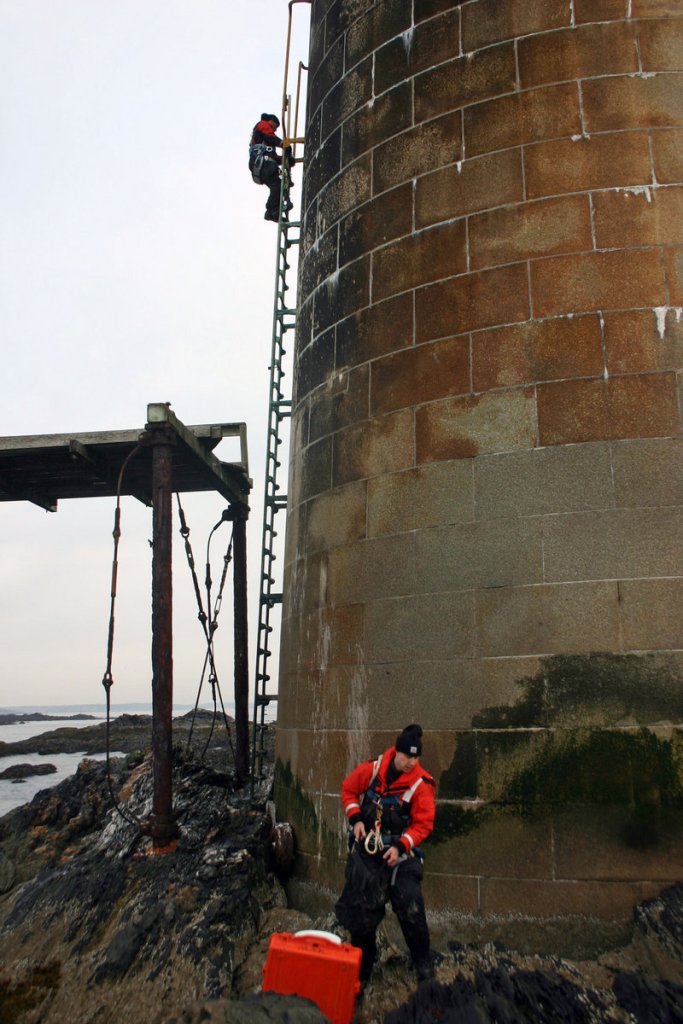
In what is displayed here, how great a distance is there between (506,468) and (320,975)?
12.8 feet

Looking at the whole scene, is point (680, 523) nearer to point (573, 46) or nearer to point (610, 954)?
point (610, 954)

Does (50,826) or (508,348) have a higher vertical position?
(508,348)

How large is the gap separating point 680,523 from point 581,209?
2807 millimetres

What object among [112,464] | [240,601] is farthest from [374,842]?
[112,464]

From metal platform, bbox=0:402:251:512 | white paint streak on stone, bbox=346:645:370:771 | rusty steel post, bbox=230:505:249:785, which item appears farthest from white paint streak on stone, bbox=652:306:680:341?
rusty steel post, bbox=230:505:249:785

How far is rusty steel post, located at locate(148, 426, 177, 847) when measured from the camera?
8.14 metres

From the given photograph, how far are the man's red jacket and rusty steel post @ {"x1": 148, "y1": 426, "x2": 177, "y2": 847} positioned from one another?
261 cm

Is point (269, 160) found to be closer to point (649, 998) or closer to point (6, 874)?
point (6, 874)

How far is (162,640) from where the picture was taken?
28.1 feet

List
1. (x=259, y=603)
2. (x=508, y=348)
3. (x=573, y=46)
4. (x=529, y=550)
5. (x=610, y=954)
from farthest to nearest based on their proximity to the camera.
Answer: (x=259, y=603) → (x=573, y=46) → (x=508, y=348) → (x=529, y=550) → (x=610, y=954)

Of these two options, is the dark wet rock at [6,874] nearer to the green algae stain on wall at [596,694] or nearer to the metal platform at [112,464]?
the metal platform at [112,464]

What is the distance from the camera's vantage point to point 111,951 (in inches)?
269

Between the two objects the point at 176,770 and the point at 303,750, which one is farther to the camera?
the point at 176,770

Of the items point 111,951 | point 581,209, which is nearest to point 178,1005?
point 111,951
